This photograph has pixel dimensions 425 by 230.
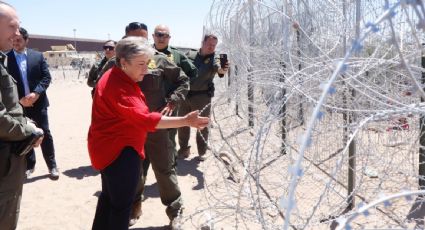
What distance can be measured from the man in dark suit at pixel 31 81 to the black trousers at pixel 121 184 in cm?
198

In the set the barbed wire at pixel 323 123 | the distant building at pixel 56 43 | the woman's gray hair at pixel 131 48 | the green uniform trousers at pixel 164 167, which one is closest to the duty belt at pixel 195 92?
the barbed wire at pixel 323 123

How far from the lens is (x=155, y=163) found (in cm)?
323

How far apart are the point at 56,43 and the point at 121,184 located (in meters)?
56.0

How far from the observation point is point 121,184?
2428 millimetres

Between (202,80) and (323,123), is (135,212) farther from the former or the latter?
(202,80)

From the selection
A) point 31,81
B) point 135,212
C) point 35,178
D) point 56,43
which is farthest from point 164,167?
point 56,43

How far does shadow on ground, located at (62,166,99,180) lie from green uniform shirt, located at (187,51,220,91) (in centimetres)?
157

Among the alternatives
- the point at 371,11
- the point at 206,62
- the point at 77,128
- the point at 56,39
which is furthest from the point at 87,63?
the point at 371,11

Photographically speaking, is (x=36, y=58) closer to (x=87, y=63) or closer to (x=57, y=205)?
(x=57, y=205)

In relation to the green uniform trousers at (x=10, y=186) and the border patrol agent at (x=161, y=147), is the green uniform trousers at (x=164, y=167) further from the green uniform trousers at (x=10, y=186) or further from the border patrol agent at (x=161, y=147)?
the green uniform trousers at (x=10, y=186)

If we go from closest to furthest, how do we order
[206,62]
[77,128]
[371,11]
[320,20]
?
[371,11] → [320,20] → [206,62] → [77,128]

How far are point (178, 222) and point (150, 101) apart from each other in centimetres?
97

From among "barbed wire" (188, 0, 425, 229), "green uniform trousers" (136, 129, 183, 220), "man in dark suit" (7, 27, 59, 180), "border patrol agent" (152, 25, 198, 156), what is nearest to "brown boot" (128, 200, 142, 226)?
"green uniform trousers" (136, 129, 183, 220)

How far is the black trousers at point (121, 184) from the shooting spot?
2428 millimetres
